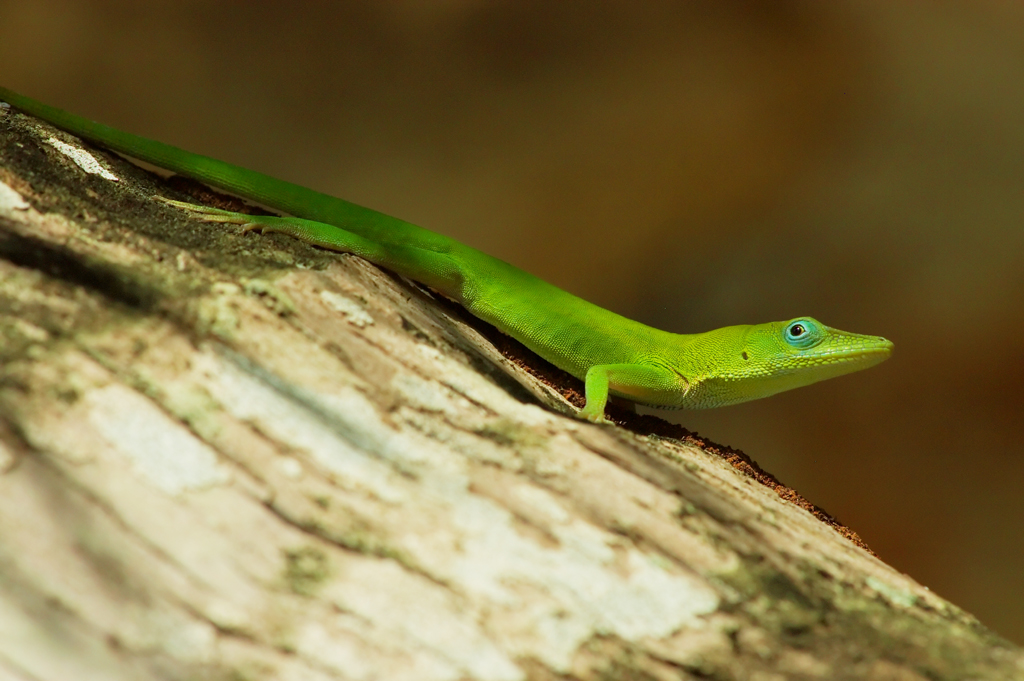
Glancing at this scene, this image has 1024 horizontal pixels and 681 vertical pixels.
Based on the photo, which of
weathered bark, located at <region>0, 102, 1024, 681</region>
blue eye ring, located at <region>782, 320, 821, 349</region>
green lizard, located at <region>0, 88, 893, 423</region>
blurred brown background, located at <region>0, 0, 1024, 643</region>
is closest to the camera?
weathered bark, located at <region>0, 102, 1024, 681</region>

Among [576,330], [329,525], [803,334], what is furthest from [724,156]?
[329,525]

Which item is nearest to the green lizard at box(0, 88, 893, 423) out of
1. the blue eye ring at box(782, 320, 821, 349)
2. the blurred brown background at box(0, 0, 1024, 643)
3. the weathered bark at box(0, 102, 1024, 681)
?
the blue eye ring at box(782, 320, 821, 349)


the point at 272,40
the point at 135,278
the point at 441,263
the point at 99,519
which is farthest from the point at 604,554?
the point at 272,40

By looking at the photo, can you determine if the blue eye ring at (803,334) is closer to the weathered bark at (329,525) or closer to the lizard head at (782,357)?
the lizard head at (782,357)

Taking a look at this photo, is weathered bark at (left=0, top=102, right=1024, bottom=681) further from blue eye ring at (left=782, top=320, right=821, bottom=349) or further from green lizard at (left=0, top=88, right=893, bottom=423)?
blue eye ring at (left=782, top=320, right=821, bottom=349)

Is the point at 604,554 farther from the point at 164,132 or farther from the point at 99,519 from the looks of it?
the point at 164,132

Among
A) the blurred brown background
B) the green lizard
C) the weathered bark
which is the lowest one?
the weathered bark

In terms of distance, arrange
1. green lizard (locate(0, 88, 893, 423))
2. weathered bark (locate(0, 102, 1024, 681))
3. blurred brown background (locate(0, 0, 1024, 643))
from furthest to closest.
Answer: blurred brown background (locate(0, 0, 1024, 643)) → green lizard (locate(0, 88, 893, 423)) → weathered bark (locate(0, 102, 1024, 681))

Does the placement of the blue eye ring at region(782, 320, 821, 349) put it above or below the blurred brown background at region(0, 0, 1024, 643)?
below

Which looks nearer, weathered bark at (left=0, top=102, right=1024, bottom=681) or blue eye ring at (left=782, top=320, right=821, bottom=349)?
weathered bark at (left=0, top=102, right=1024, bottom=681)
